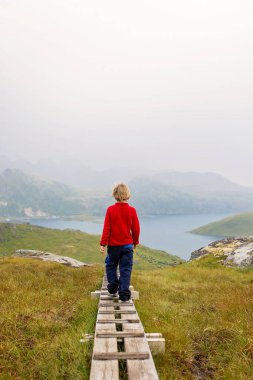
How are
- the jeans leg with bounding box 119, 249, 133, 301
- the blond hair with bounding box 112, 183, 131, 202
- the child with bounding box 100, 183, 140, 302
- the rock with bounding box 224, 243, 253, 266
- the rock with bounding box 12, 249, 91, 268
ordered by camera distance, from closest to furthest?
the jeans leg with bounding box 119, 249, 133, 301 → the child with bounding box 100, 183, 140, 302 → the blond hair with bounding box 112, 183, 131, 202 → the rock with bounding box 224, 243, 253, 266 → the rock with bounding box 12, 249, 91, 268

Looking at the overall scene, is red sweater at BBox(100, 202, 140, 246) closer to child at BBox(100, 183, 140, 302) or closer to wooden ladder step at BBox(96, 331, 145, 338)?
child at BBox(100, 183, 140, 302)

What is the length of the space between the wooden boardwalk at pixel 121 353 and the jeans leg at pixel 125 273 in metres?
1.93

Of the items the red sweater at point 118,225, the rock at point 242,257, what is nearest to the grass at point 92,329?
the red sweater at point 118,225

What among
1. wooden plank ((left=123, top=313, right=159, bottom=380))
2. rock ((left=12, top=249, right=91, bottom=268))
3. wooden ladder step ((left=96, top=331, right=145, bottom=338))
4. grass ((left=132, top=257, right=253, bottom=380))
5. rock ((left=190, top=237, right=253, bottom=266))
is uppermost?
wooden plank ((left=123, top=313, right=159, bottom=380))

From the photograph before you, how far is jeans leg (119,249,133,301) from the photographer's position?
9.77 m

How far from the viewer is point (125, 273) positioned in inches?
402

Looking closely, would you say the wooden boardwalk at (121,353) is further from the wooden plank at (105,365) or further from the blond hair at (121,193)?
the blond hair at (121,193)

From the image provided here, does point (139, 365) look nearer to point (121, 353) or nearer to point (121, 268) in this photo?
point (121, 353)

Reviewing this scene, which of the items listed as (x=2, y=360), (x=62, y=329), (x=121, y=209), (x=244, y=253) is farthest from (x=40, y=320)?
(x=244, y=253)

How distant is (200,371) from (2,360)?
12.5ft

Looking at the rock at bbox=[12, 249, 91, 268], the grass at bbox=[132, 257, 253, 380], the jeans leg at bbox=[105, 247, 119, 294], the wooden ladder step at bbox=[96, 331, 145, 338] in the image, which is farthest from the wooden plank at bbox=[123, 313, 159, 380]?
the rock at bbox=[12, 249, 91, 268]

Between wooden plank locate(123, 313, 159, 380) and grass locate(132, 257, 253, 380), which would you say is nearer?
wooden plank locate(123, 313, 159, 380)

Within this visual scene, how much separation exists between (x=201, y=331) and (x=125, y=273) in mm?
3111

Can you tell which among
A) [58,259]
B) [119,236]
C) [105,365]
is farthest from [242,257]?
[105,365]
